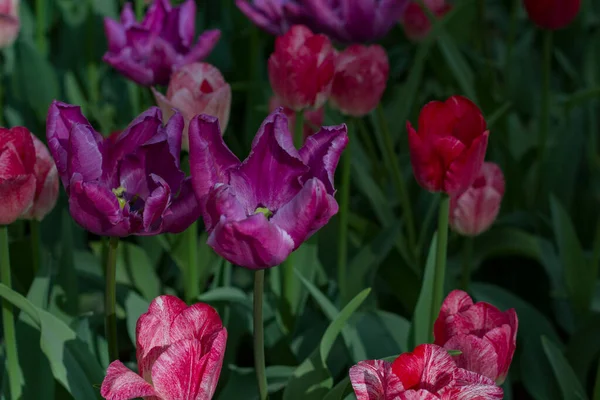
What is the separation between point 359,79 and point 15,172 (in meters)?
0.52

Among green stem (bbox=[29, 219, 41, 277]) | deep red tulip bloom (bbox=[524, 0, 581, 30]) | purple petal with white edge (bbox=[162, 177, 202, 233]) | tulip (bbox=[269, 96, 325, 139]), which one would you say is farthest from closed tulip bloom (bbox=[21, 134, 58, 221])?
deep red tulip bloom (bbox=[524, 0, 581, 30])

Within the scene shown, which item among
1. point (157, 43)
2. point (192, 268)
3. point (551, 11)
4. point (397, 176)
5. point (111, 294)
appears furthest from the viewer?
point (551, 11)

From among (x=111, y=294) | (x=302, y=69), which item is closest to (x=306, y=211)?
(x=111, y=294)

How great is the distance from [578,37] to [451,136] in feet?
5.40

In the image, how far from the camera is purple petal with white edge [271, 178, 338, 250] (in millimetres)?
720

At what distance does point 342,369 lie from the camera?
1246 millimetres

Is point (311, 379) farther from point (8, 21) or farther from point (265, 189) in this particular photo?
point (8, 21)

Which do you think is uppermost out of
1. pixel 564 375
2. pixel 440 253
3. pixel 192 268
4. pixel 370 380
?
pixel 370 380

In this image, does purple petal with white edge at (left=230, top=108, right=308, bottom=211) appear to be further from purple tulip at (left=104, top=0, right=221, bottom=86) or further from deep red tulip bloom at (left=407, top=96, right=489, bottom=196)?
purple tulip at (left=104, top=0, right=221, bottom=86)

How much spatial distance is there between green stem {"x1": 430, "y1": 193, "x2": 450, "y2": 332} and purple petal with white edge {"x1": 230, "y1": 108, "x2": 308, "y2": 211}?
20 cm

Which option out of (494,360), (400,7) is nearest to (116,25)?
(400,7)

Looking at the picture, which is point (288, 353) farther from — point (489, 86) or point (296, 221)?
point (489, 86)

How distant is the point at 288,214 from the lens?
73 cm

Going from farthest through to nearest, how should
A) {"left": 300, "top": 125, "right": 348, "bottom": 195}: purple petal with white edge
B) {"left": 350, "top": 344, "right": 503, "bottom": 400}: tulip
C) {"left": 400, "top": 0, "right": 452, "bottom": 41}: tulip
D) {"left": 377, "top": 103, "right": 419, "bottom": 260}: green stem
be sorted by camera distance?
{"left": 400, "top": 0, "right": 452, "bottom": 41}: tulip < {"left": 377, "top": 103, "right": 419, "bottom": 260}: green stem < {"left": 300, "top": 125, "right": 348, "bottom": 195}: purple petal with white edge < {"left": 350, "top": 344, "right": 503, "bottom": 400}: tulip
